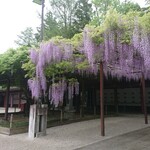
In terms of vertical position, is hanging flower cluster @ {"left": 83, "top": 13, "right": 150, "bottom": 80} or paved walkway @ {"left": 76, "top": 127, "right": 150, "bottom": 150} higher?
hanging flower cluster @ {"left": 83, "top": 13, "right": 150, "bottom": 80}

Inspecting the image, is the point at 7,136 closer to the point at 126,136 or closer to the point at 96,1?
the point at 126,136

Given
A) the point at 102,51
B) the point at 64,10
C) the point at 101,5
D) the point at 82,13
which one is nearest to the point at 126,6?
the point at 101,5

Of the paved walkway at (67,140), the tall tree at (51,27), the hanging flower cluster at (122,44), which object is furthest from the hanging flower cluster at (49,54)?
the tall tree at (51,27)

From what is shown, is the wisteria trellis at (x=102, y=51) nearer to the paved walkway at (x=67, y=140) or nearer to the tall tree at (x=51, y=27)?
the paved walkway at (x=67, y=140)

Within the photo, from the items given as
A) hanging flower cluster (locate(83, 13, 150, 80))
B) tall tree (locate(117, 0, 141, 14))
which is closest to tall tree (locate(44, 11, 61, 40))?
tall tree (locate(117, 0, 141, 14))

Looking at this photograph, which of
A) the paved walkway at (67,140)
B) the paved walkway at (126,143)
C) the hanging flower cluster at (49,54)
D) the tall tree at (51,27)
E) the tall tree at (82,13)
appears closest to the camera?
the paved walkway at (126,143)

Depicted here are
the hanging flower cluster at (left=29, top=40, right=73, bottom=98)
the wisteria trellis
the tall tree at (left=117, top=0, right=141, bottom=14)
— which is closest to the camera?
the wisteria trellis

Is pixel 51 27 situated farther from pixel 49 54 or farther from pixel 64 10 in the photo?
pixel 49 54

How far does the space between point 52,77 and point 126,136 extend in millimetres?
3805

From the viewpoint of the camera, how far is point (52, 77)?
33.1 ft

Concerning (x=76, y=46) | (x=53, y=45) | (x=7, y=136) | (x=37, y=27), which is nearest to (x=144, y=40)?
(x=76, y=46)

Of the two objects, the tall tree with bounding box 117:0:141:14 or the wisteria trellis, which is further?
the tall tree with bounding box 117:0:141:14

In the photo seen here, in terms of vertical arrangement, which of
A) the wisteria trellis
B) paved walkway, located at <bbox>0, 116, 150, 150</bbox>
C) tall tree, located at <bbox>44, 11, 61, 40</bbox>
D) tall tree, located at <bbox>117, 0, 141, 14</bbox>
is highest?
tall tree, located at <bbox>117, 0, 141, 14</bbox>

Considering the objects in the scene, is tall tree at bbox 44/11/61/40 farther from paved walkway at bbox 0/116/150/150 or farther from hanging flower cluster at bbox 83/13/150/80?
hanging flower cluster at bbox 83/13/150/80
